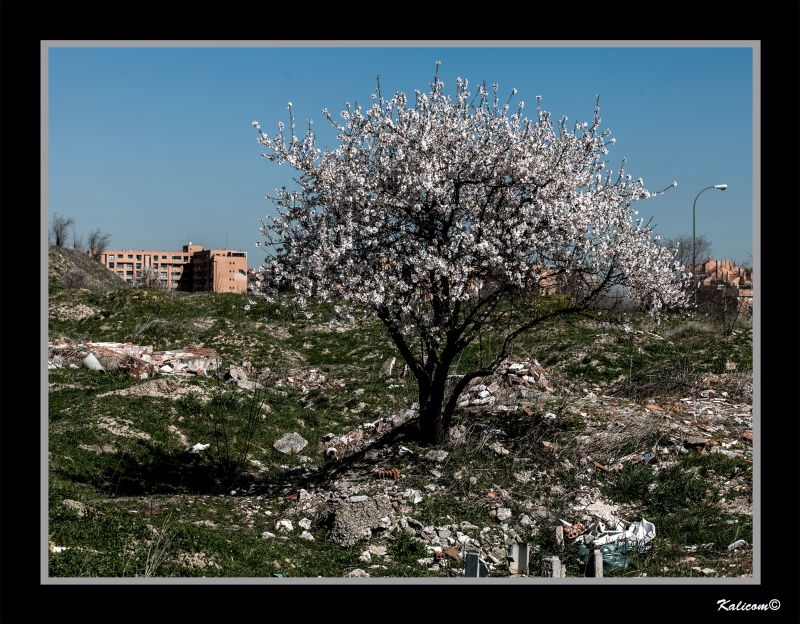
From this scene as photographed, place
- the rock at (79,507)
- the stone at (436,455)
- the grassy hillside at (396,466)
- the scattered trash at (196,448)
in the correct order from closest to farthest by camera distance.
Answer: the grassy hillside at (396,466) → the rock at (79,507) → the stone at (436,455) → the scattered trash at (196,448)

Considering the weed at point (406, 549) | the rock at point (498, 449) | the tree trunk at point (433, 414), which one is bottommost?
the weed at point (406, 549)

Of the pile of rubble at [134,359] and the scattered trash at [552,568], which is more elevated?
the pile of rubble at [134,359]

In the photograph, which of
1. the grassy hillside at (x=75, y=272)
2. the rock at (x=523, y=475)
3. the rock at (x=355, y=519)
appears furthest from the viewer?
the grassy hillside at (x=75, y=272)

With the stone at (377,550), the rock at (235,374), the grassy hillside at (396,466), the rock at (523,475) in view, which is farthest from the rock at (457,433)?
the rock at (235,374)

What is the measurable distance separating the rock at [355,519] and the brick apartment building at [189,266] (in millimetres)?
17445

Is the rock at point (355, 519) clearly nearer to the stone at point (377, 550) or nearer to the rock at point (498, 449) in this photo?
the stone at point (377, 550)

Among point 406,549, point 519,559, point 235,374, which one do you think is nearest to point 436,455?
point 406,549

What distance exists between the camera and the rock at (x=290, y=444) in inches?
459

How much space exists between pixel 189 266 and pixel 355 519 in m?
47.1

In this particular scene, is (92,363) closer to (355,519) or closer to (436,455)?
(436,455)

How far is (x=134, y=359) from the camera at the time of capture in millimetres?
15930

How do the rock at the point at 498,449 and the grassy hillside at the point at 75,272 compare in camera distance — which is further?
the grassy hillside at the point at 75,272
